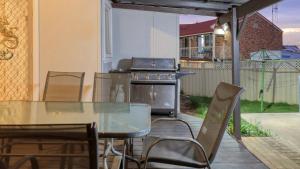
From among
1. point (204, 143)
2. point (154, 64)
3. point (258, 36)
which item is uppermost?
point (258, 36)

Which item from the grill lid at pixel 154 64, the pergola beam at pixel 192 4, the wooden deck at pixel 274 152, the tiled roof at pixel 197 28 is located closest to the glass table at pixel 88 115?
the wooden deck at pixel 274 152

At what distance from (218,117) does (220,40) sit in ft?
44.2

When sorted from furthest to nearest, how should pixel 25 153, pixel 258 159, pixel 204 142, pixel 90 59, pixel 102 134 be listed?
pixel 90 59 → pixel 258 159 → pixel 204 142 → pixel 102 134 → pixel 25 153

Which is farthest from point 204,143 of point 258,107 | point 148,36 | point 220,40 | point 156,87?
point 220,40

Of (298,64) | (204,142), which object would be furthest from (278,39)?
(204,142)

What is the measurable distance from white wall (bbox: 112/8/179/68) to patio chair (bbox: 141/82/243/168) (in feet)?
14.2

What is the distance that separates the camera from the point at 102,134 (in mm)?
1954

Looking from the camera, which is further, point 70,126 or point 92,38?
point 92,38

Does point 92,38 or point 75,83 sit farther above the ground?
point 92,38

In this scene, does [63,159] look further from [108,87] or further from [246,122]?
[246,122]

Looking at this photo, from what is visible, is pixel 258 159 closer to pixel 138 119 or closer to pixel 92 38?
pixel 138 119

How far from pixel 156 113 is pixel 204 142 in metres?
3.90

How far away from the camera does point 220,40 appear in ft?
51.7

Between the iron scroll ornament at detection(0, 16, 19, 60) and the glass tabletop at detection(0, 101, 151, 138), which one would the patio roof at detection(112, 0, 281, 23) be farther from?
the glass tabletop at detection(0, 101, 151, 138)
